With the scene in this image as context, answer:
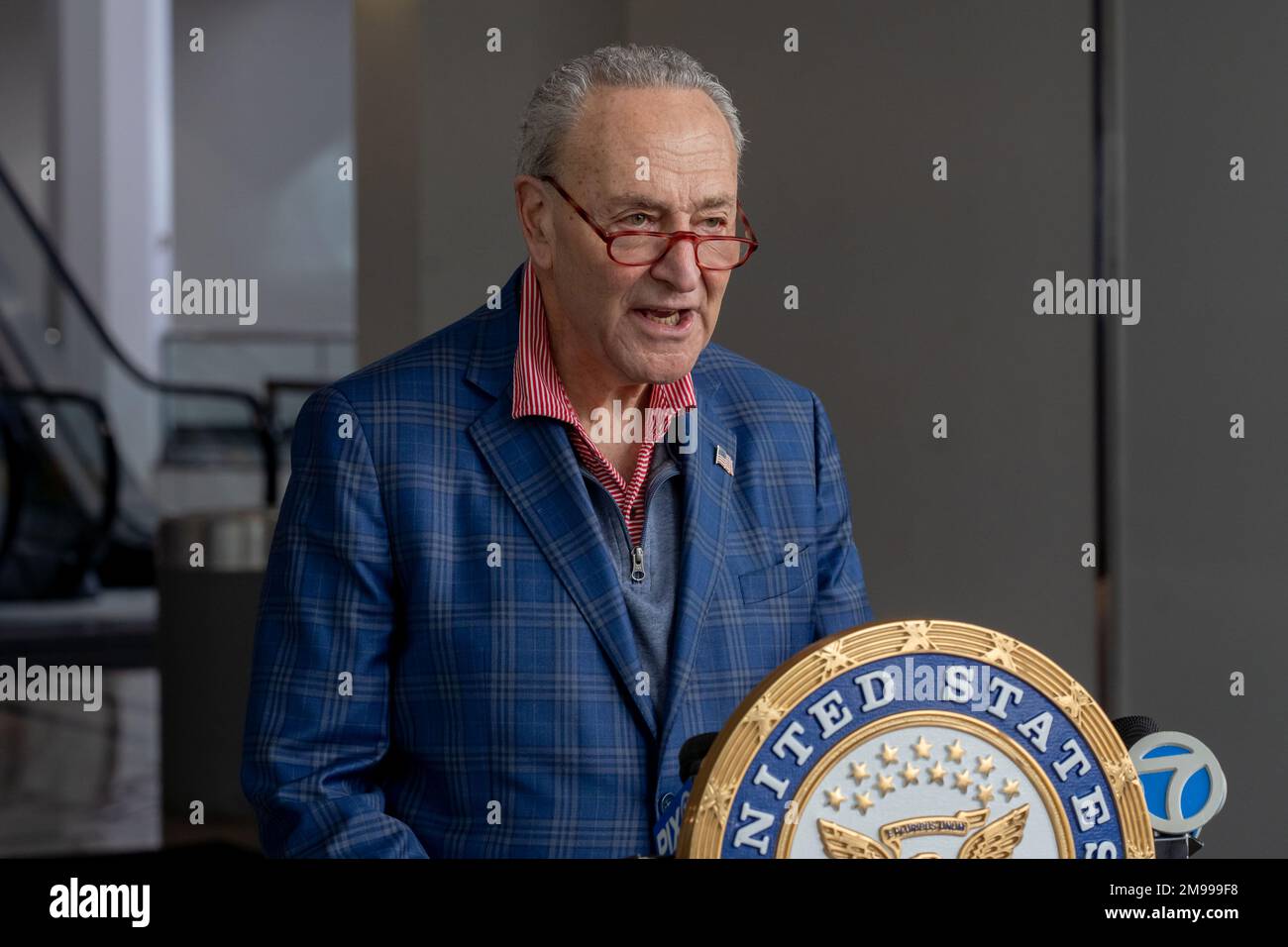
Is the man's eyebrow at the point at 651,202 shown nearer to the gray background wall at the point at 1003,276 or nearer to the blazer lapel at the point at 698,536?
the blazer lapel at the point at 698,536

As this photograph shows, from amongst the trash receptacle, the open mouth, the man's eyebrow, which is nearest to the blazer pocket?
the open mouth

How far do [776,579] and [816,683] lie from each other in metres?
0.62

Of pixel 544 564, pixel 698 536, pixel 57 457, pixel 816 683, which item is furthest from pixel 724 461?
pixel 57 457

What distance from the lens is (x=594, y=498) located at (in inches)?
54.9

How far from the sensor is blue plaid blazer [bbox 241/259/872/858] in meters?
1.30

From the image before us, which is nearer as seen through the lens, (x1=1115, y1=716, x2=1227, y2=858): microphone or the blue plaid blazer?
(x1=1115, y1=716, x2=1227, y2=858): microphone

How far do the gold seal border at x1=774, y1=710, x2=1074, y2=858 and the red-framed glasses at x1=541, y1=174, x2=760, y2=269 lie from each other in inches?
18.2

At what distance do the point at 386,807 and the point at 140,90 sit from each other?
1140cm

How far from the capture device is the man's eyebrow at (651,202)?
3.82ft

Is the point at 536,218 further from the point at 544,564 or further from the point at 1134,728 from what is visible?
the point at 1134,728

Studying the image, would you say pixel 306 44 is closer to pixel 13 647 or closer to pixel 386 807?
pixel 13 647

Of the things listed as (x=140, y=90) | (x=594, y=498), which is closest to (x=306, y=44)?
(x=140, y=90)

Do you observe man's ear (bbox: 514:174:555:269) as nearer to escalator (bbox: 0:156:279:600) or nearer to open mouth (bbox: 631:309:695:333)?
open mouth (bbox: 631:309:695:333)

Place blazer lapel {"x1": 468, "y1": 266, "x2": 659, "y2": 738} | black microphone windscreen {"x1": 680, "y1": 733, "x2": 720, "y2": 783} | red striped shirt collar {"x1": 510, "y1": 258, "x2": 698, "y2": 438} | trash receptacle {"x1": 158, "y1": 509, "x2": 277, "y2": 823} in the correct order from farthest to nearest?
trash receptacle {"x1": 158, "y1": 509, "x2": 277, "y2": 823}
red striped shirt collar {"x1": 510, "y1": 258, "x2": 698, "y2": 438}
blazer lapel {"x1": 468, "y1": 266, "x2": 659, "y2": 738}
black microphone windscreen {"x1": 680, "y1": 733, "x2": 720, "y2": 783}
